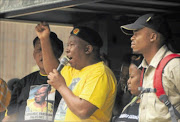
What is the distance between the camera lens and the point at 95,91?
394 cm

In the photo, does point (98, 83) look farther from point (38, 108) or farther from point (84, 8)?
point (84, 8)

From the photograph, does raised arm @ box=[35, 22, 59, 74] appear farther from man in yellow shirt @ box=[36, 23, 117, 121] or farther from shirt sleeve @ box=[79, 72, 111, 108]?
shirt sleeve @ box=[79, 72, 111, 108]

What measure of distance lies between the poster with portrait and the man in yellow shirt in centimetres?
31

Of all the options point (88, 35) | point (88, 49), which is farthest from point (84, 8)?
point (88, 49)

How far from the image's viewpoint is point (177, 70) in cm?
329

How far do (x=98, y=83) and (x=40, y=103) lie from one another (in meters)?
0.93

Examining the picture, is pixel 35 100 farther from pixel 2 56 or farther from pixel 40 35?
pixel 2 56

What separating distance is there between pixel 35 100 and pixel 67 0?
125cm

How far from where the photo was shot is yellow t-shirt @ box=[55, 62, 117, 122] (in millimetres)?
3926

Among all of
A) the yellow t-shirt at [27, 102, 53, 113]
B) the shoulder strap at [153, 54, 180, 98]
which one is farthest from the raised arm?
the shoulder strap at [153, 54, 180, 98]

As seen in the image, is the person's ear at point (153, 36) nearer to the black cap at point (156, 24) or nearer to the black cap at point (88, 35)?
the black cap at point (156, 24)

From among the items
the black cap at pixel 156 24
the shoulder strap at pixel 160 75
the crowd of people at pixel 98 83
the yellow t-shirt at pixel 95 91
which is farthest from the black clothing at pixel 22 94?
the shoulder strap at pixel 160 75

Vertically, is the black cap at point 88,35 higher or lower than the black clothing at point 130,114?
higher

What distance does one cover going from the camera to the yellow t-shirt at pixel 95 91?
12.9ft
